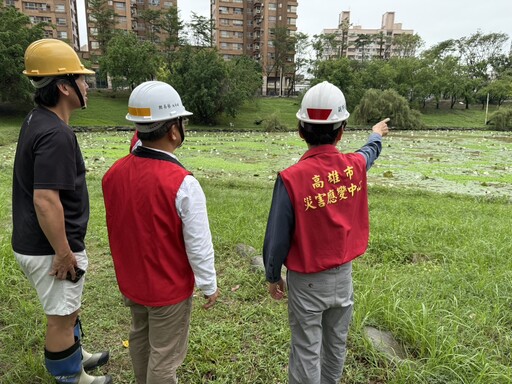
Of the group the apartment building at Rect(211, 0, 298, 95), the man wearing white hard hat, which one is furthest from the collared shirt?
the apartment building at Rect(211, 0, 298, 95)

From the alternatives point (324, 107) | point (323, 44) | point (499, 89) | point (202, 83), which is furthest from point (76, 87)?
point (323, 44)

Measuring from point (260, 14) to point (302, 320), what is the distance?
169 ft

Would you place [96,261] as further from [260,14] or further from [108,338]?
[260,14]

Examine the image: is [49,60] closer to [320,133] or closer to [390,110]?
[320,133]

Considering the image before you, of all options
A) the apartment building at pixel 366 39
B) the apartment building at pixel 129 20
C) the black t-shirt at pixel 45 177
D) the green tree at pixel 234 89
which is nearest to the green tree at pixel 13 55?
the green tree at pixel 234 89

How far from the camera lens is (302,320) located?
1793 millimetres

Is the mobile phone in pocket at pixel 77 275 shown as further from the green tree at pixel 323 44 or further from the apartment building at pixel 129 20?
the green tree at pixel 323 44

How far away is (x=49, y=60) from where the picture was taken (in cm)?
174

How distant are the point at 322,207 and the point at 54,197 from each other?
3.82 ft

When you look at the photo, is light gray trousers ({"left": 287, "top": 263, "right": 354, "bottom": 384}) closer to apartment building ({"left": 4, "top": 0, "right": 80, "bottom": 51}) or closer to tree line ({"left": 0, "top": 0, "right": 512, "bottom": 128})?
tree line ({"left": 0, "top": 0, "right": 512, "bottom": 128})

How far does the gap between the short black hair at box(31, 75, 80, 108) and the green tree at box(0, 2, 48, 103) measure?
24522mm

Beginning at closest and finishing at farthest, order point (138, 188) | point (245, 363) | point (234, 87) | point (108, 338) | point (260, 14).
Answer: point (138, 188)
point (245, 363)
point (108, 338)
point (234, 87)
point (260, 14)

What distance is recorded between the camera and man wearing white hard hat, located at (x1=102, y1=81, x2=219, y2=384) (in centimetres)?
161

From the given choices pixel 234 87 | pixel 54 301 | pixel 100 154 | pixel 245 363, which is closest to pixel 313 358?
pixel 245 363
